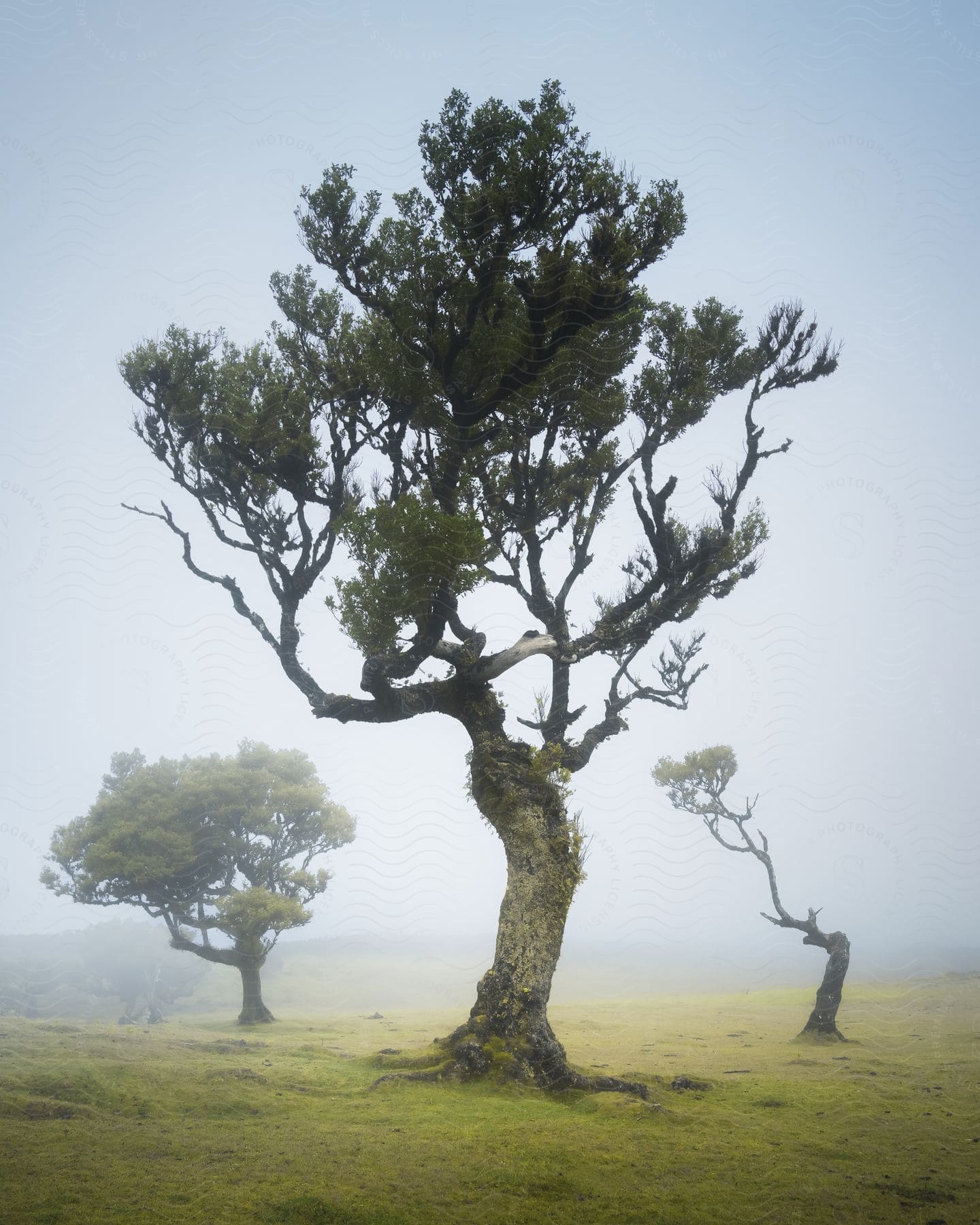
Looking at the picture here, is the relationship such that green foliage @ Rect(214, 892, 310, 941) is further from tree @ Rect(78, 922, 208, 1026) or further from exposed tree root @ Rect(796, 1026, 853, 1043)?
A: exposed tree root @ Rect(796, 1026, 853, 1043)

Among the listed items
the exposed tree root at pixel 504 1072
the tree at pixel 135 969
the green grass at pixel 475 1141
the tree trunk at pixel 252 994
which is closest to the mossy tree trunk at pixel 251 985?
the tree trunk at pixel 252 994

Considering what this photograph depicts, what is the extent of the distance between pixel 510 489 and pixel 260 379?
16.4ft

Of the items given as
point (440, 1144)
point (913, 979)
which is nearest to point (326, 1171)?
point (440, 1144)

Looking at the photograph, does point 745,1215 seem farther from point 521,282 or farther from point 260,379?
point 260,379

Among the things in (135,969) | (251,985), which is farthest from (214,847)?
(135,969)

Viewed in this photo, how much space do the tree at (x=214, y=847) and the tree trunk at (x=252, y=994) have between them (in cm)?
3

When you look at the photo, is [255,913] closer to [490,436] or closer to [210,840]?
[210,840]

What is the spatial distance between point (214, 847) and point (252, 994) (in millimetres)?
5114

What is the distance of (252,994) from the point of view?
72.7 ft

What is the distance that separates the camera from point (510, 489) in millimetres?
13031

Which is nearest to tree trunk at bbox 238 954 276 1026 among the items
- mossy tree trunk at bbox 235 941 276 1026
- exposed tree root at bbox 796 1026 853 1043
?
mossy tree trunk at bbox 235 941 276 1026

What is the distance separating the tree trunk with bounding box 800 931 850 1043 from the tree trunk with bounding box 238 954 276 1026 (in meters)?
16.7

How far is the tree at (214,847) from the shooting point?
882 inches

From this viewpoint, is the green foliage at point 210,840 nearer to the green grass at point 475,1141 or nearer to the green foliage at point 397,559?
the green grass at point 475,1141
